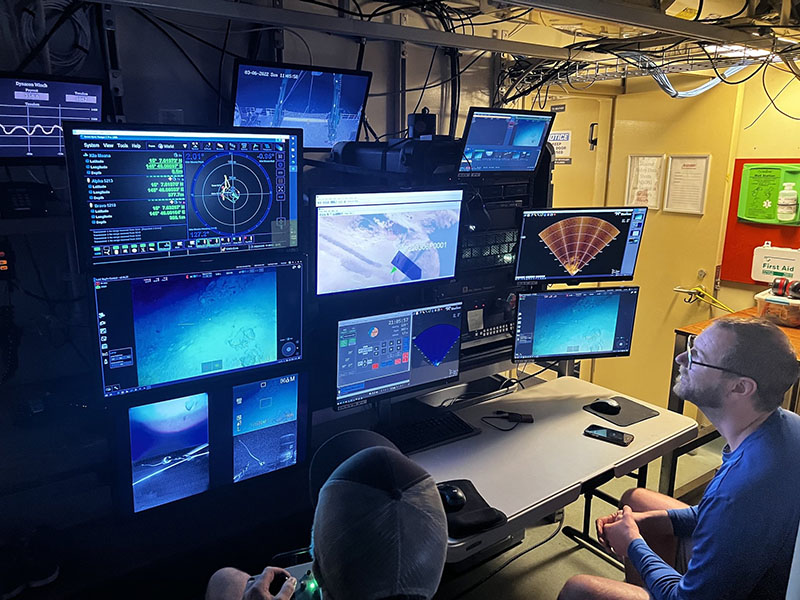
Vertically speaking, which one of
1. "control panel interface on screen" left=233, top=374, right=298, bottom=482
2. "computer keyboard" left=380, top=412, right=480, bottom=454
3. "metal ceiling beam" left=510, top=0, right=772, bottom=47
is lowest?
"computer keyboard" left=380, top=412, right=480, bottom=454

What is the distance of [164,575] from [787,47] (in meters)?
2.81

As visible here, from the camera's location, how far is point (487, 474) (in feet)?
5.94

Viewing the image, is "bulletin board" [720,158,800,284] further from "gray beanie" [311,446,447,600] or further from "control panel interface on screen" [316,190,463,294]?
"gray beanie" [311,446,447,600]

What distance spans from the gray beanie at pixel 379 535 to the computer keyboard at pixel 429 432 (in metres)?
1.21

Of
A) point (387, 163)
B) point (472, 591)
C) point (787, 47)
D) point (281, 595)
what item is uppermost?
point (787, 47)

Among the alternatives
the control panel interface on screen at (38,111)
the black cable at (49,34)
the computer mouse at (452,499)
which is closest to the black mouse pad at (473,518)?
the computer mouse at (452,499)

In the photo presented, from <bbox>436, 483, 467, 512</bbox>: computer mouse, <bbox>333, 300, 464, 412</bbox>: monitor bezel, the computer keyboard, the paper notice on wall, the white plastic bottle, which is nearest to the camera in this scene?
<bbox>436, 483, 467, 512</bbox>: computer mouse

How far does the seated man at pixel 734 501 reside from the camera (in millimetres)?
1346

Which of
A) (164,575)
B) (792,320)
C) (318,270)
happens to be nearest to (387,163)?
(318,270)

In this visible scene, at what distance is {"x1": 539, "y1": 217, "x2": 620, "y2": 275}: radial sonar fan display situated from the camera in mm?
2221

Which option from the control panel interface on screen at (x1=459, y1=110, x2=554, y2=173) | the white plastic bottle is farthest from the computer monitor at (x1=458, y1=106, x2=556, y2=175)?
the white plastic bottle

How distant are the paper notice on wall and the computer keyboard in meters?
2.45

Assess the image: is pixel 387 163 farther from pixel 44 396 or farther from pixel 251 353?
pixel 44 396

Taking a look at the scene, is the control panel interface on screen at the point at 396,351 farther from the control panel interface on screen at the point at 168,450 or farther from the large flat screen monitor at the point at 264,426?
the control panel interface on screen at the point at 168,450
